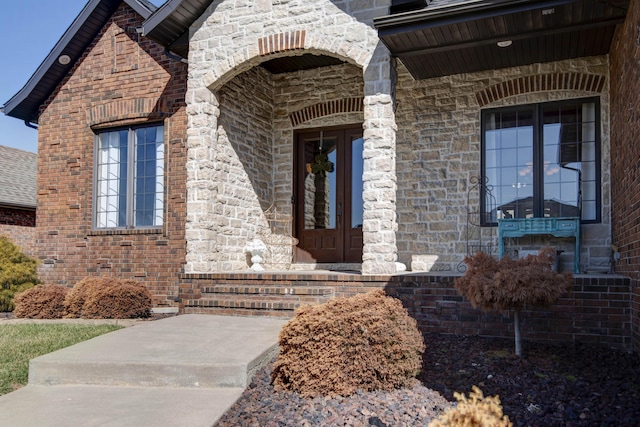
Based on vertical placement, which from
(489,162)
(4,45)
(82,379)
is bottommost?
(82,379)

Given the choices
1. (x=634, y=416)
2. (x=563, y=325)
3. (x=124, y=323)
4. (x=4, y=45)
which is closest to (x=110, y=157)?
(x=124, y=323)

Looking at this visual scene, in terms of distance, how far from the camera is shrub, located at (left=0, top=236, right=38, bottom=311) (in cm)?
847

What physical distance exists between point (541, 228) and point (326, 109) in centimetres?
399

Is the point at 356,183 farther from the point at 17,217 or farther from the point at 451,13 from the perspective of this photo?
the point at 17,217

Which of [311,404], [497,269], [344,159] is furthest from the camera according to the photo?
[344,159]

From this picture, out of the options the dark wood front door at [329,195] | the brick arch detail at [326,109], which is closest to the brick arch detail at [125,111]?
the brick arch detail at [326,109]

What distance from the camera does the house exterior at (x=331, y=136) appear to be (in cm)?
641

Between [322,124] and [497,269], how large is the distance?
4947 millimetres

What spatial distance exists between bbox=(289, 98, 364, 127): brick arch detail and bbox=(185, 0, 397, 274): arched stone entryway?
38 millimetres

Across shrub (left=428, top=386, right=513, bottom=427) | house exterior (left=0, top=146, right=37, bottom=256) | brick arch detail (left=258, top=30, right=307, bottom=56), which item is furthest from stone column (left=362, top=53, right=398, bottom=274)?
house exterior (left=0, top=146, right=37, bottom=256)

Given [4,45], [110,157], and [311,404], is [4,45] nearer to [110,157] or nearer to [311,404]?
[110,157]

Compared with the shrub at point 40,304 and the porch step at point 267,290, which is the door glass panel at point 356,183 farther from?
the shrub at point 40,304

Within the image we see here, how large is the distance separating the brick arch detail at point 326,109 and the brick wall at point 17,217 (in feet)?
29.4

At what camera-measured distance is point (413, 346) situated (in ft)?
13.7
